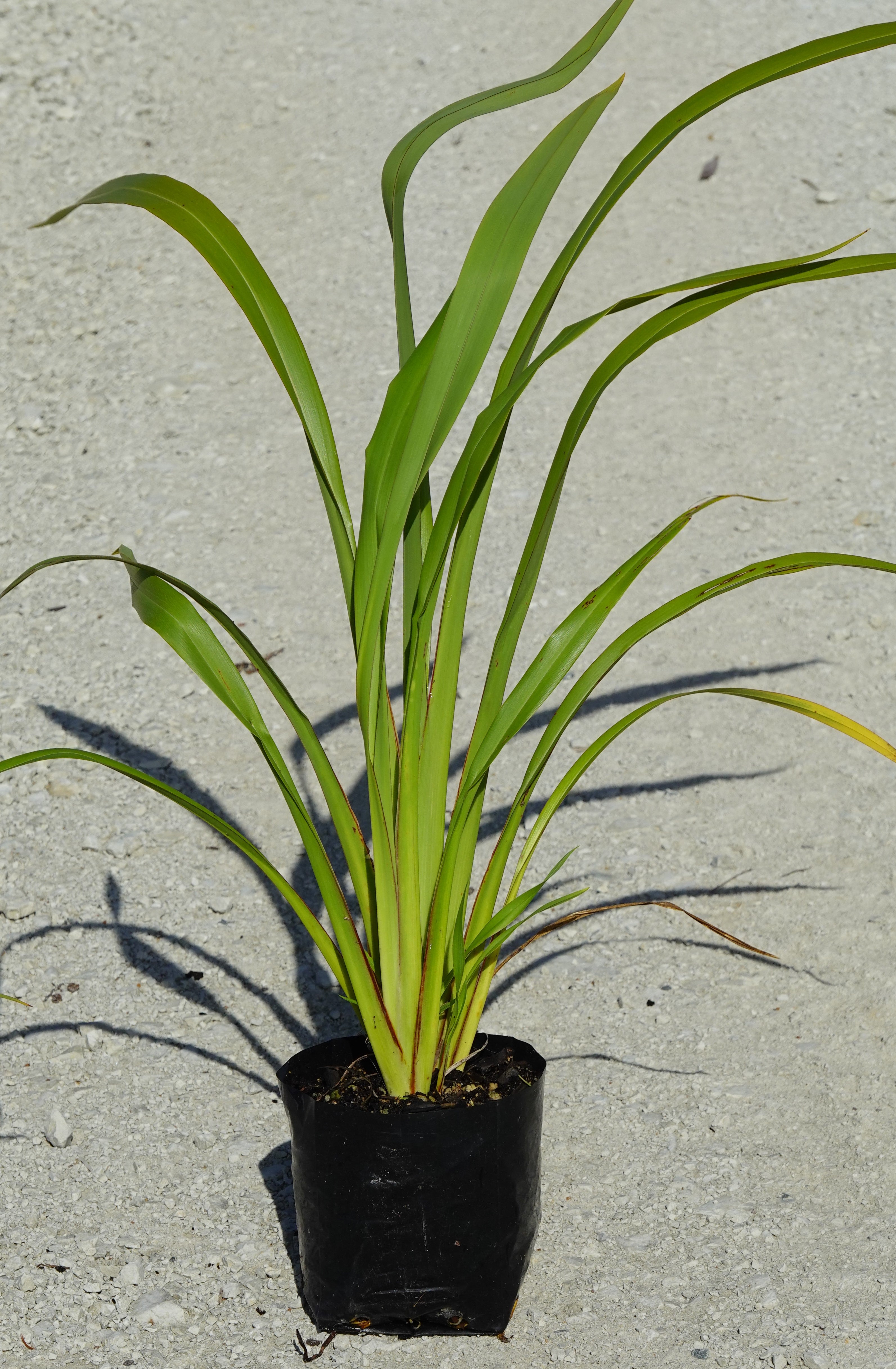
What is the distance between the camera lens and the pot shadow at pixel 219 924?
1.54 metres

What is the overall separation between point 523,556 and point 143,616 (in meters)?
0.32

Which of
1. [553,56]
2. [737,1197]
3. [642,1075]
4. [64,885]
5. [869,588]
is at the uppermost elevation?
[553,56]

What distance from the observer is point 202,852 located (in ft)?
5.88

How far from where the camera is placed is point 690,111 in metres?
0.86

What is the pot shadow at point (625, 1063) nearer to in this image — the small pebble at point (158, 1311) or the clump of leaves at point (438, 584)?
the clump of leaves at point (438, 584)

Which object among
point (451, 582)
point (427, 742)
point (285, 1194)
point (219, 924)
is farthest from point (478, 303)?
point (219, 924)

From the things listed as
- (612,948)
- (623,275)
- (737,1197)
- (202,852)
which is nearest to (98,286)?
(623,275)

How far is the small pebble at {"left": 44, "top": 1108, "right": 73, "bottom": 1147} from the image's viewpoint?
4.42ft

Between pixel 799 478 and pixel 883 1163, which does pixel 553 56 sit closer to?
pixel 799 478

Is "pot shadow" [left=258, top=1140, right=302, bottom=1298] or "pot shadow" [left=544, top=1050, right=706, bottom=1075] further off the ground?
"pot shadow" [left=544, top=1050, right=706, bottom=1075]

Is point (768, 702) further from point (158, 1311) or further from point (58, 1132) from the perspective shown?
point (58, 1132)

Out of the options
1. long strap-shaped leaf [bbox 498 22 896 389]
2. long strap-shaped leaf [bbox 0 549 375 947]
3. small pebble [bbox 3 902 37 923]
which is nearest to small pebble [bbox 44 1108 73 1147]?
small pebble [bbox 3 902 37 923]

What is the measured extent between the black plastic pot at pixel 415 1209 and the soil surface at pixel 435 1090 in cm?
2

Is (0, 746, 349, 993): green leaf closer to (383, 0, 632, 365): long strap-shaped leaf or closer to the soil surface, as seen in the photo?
the soil surface
